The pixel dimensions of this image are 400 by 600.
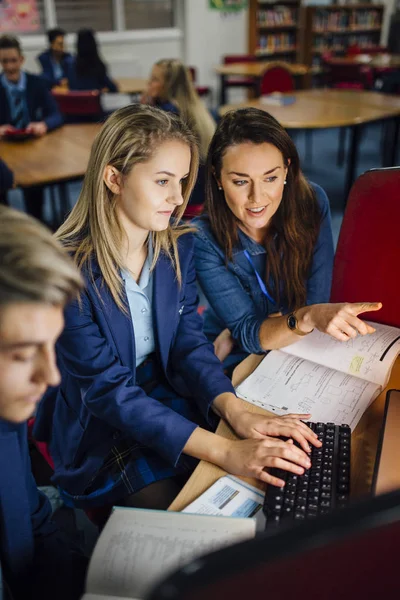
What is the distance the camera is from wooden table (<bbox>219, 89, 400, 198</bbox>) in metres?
3.89

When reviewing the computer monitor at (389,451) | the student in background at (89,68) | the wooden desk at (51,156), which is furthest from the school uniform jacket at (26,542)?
the student in background at (89,68)

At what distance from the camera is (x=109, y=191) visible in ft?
4.07

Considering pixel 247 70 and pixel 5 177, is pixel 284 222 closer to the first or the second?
pixel 5 177


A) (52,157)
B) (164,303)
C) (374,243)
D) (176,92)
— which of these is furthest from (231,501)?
(176,92)

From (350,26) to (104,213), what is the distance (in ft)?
28.2

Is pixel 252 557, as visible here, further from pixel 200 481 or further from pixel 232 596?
pixel 200 481

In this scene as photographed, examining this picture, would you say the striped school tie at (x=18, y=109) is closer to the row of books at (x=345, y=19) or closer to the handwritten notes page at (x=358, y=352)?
the handwritten notes page at (x=358, y=352)

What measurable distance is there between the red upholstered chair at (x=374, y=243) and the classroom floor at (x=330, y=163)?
267cm

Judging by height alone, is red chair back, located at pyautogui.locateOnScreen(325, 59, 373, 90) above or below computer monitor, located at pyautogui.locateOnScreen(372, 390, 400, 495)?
above

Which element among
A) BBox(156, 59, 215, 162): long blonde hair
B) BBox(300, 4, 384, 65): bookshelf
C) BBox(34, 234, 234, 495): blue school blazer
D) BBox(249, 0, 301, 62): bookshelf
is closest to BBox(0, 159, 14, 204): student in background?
BBox(156, 59, 215, 162): long blonde hair

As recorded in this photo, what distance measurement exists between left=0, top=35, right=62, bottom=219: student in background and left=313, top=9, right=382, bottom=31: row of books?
17.7 ft

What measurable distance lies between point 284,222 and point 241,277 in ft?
0.63

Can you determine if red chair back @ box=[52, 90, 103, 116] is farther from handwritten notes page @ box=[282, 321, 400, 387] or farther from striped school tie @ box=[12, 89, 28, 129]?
handwritten notes page @ box=[282, 321, 400, 387]

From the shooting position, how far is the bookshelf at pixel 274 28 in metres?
7.83
